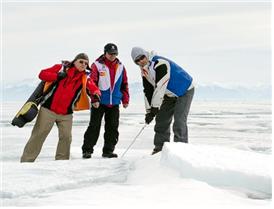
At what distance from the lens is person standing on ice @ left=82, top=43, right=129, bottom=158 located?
5.38 m

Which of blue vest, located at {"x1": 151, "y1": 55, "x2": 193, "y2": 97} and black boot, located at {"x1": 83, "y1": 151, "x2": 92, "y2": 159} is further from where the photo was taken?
black boot, located at {"x1": 83, "y1": 151, "x2": 92, "y2": 159}

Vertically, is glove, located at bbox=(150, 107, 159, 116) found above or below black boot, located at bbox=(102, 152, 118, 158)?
above

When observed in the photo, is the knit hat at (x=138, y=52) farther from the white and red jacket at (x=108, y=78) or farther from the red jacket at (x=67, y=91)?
the red jacket at (x=67, y=91)

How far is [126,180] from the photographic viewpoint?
3559 millimetres

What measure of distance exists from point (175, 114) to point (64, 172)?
188 cm

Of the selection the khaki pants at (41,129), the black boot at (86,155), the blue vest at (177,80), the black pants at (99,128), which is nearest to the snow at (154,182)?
the khaki pants at (41,129)

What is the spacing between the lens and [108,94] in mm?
5414

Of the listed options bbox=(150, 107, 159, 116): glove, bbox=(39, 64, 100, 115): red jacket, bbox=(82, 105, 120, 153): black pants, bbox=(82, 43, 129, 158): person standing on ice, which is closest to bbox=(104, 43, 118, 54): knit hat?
bbox=(82, 43, 129, 158): person standing on ice

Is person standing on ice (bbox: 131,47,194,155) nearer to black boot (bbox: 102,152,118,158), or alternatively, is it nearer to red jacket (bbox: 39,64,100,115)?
black boot (bbox: 102,152,118,158)

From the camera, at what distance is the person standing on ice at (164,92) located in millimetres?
5055

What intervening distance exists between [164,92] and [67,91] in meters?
1.14

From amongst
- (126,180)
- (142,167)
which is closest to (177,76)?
(142,167)

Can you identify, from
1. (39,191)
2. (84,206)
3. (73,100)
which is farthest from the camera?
(73,100)

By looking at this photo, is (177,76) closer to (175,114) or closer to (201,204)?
(175,114)
